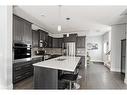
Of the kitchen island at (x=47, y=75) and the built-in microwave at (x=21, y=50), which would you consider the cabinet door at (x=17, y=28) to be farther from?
the kitchen island at (x=47, y=75)

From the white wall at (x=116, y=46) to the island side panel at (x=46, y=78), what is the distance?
4644mm

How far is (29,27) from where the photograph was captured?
4.76 meters

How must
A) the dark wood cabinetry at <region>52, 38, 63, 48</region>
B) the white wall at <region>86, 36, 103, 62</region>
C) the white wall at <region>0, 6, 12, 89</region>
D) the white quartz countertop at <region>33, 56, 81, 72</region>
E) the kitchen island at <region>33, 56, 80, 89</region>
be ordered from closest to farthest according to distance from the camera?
the white wall at <region>0, 6, 12, 89</region> < the white quartz countertop at <region>33, 56, 81, 72</region> < the kitchen island at <region>33, 56, 80, 89</region> < the dark wood cabinetry at <region>52, 38, 63, 48</region> < the white wall at <region>86, 36, 103, 62</region>

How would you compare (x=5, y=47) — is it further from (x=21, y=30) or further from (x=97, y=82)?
(x=97, y=82)

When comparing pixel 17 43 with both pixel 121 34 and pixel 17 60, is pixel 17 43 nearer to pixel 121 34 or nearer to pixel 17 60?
pixel 17 60

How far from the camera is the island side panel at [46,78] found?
106 inches

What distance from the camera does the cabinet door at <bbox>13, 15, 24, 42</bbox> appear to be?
3.66 metres

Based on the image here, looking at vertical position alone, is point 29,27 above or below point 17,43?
above

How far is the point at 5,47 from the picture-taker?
27.5 inches

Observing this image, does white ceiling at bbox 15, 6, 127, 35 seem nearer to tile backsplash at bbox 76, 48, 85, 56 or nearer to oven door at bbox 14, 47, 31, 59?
oven door at bbox 14, 47, 31, 59

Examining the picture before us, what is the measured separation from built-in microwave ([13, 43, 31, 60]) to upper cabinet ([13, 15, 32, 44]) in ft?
0.58

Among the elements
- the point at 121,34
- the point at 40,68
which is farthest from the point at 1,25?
the point at 121,34

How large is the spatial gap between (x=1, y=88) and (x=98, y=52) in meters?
10.8

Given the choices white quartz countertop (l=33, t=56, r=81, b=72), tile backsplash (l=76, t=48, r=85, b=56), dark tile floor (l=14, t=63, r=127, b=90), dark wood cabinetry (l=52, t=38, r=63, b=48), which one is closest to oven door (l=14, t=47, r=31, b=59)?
dark tile floor (l=14, t=63, r=127, b=90)
